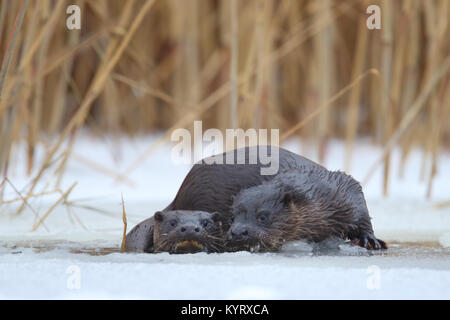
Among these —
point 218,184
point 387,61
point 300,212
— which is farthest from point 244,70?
point 300,212

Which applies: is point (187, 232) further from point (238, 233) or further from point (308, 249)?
point (308, 249)

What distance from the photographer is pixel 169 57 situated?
630 cm

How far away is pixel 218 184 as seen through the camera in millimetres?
2467

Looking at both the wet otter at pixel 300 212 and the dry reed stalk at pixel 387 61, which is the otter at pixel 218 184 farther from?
the dry reed stalk at pixel 387 61

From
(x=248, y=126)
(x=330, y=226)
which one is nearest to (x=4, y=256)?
(x=330, y=226)

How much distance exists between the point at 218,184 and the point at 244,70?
1.51 metres

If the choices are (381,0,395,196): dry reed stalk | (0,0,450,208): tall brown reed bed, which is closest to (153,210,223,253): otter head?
(0,0,450,208): tall brown reed bed

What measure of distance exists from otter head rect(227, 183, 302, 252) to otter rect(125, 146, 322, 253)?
94mm

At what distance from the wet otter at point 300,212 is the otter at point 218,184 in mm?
72

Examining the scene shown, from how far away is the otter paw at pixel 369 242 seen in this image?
7.73 feet

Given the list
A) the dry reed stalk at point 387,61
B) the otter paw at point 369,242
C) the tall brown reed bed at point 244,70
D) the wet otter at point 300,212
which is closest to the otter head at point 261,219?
the wet otter at point 300,212

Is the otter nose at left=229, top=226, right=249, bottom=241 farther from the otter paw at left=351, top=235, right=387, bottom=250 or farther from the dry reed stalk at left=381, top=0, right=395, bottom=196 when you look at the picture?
the dry reed stalk at left=381, top=0, right=395, bottom=196

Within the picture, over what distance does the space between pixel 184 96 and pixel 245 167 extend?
3.18 meters

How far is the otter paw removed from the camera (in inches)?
92.7
